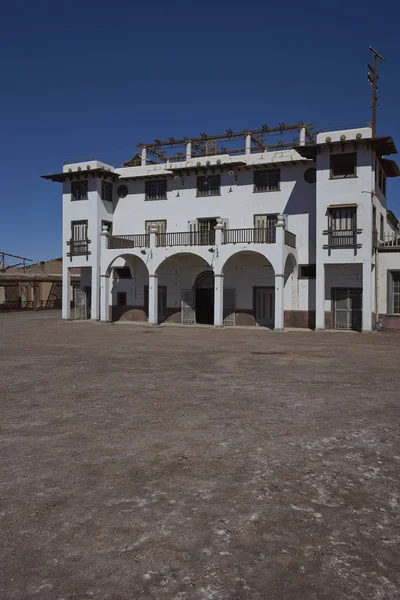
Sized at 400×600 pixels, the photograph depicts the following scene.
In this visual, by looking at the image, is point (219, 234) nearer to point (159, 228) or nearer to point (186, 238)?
point (186, 238)

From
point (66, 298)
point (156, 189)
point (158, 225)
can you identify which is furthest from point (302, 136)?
point (66, 298)

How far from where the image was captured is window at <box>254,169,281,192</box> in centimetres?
2830

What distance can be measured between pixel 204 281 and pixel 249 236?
14.8ft

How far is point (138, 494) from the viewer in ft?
16.6

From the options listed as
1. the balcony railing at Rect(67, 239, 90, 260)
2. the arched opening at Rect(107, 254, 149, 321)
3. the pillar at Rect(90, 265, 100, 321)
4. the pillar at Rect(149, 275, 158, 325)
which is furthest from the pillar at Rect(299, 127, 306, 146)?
the pillar at Rect(90, 265, 100, 321)

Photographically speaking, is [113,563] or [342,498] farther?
[342,498]

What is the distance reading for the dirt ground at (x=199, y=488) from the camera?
3654mm

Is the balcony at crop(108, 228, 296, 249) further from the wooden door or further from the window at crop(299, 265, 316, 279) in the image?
the wooden door

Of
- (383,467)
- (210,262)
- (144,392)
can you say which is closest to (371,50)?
(210,262)

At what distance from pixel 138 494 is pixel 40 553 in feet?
4.19

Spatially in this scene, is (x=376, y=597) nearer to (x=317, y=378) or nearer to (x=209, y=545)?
(x=209, y=545)

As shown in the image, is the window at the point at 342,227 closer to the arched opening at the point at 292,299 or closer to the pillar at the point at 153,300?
the arched opening at the point at 292,299

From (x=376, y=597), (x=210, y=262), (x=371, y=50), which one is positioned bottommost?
(x=376, y=597)

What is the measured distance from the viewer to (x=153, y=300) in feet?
96.9
